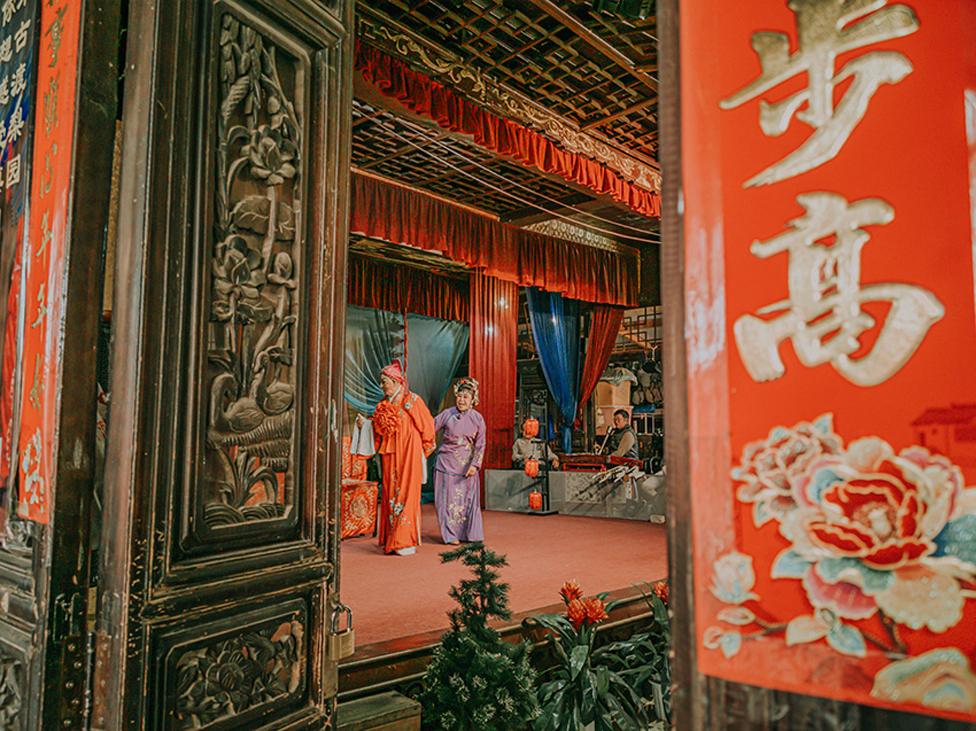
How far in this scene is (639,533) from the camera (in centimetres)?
513

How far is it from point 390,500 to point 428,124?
2441 mm

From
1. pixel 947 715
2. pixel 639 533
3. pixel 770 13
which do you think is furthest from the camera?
pixel 639 533

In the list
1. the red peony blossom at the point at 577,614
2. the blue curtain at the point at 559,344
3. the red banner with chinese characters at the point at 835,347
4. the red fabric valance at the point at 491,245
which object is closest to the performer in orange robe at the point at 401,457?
the red fabric valance at the point at 491,245

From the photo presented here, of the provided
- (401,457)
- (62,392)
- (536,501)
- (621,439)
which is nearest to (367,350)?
(536,501)

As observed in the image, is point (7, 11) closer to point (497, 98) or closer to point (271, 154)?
point (271, 154)

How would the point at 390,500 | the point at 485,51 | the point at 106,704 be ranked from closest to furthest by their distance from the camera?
the point at 106,704 → the point at 485,51 → the point at 390,500

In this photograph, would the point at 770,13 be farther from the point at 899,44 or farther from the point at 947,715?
the point at 947,715

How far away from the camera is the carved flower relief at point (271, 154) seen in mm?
1295

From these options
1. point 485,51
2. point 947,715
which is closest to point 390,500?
point 485,51

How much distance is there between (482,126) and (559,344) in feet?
16.0

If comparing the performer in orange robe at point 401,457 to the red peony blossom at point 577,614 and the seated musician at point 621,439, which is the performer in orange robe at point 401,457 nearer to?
the red peony blossom at point 577,614

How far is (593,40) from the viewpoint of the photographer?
323cm

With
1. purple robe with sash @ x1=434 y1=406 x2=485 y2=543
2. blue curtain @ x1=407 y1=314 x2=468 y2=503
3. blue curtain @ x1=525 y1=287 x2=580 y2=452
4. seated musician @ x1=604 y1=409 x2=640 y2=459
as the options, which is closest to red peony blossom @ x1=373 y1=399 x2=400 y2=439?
purple robe with sash @ x1=434 y1=406 x2=485 y2=543

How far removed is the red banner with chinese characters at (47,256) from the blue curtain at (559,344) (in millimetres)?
6901
